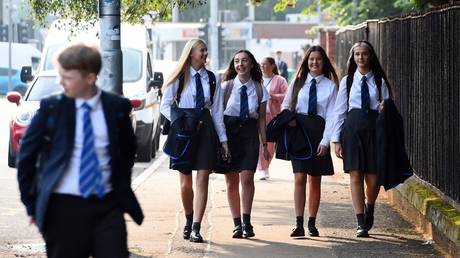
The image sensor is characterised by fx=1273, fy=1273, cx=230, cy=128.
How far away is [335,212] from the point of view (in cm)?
1310

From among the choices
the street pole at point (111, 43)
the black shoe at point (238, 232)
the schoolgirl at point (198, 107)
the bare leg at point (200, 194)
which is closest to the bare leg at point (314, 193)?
the black shoe at point (238, 232)

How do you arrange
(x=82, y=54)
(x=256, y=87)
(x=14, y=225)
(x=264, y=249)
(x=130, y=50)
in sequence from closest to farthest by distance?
(x=82, y=54) < (x=264, y=249) < (x=256, y=87) < (x=14, y=225) < (x=130, y=50)

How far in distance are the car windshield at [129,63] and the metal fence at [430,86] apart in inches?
261

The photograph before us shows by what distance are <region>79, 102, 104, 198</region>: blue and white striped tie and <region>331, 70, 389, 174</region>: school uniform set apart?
5.06 m

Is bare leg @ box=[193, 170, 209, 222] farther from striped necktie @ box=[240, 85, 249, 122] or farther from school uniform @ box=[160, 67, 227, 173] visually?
striped necktie @ box=[240, 85, 249, 122]

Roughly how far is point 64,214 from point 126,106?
64 centimetres

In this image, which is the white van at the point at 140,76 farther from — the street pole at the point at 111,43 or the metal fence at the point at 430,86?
the street pole at the point at 111,43

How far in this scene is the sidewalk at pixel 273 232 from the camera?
33.7ft

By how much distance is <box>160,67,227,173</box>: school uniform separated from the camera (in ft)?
35.0

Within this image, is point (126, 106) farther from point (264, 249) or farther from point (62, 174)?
point (264, 249)

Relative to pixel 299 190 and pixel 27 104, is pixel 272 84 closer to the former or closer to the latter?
pixel 27 104

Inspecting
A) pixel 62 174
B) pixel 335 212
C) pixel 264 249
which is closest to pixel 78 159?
pixel 62 174

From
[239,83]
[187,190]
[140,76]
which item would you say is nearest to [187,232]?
[187,190]

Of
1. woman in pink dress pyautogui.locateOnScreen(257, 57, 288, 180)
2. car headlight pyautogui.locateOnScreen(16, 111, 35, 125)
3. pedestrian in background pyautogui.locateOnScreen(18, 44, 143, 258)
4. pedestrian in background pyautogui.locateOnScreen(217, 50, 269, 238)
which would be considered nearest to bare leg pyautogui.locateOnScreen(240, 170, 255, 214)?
pedestrian in background pyautogui.locateOnScreen(217, 50, 269, 238)
